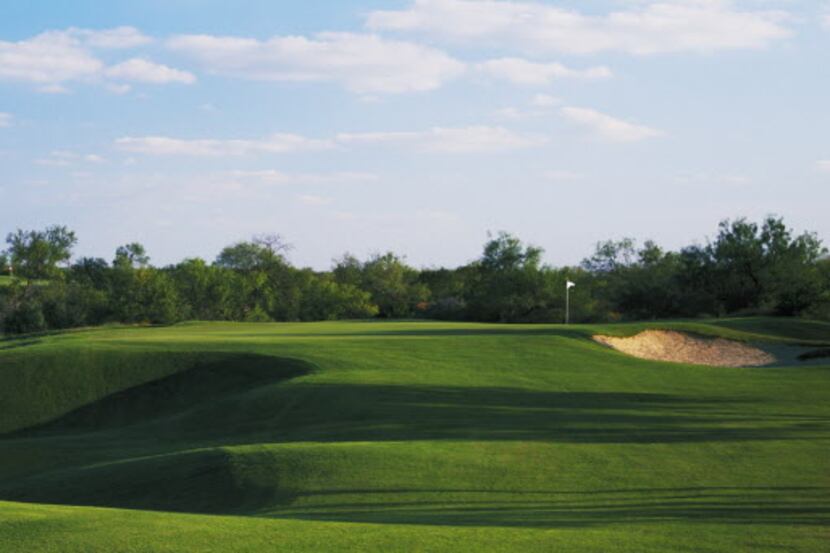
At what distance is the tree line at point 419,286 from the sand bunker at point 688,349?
23.5 metres

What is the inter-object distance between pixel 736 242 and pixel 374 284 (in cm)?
3985

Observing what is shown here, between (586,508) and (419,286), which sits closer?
(586,508)

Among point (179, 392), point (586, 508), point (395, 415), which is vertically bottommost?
point (179, 392)

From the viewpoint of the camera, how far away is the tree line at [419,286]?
70.1 m

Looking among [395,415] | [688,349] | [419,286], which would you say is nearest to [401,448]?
[395,415]

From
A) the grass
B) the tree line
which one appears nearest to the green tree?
the tree line

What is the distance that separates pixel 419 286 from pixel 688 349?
2248 inches

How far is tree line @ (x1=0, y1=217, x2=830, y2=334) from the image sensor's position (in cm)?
7012

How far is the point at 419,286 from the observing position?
96000mm

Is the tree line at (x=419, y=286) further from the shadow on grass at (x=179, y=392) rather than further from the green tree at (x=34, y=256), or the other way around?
the shadow on grass at (x=179, y=392)

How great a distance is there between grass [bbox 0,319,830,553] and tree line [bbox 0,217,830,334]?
3750 centimetres

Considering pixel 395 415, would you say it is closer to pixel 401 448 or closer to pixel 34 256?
pixel 401 448

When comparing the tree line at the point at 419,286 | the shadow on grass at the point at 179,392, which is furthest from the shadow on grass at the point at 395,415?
the tree line at the point at 419,286

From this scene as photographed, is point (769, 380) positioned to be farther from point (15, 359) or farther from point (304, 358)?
point (15, 359)
